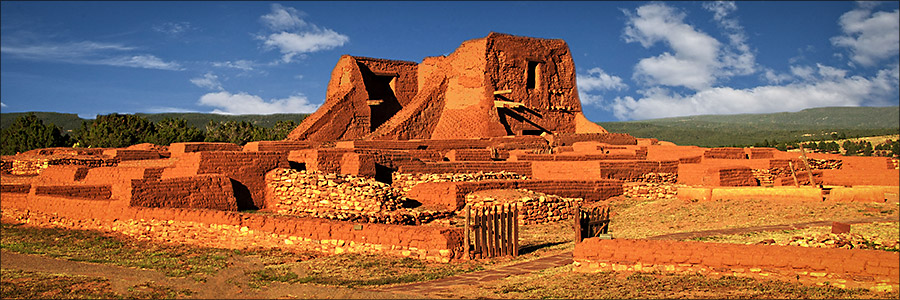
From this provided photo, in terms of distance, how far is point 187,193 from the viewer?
1722 centimetres

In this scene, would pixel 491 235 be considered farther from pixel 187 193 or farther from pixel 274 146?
pixel 274 146

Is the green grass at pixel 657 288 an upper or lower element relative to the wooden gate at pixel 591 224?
lower

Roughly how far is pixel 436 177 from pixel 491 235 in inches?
290

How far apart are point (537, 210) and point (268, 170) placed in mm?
6749

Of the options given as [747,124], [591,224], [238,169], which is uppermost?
[747,124]

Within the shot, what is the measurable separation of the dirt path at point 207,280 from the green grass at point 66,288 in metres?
0.16

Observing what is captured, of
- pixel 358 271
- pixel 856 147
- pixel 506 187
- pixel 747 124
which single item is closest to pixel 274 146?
pixel 506 187

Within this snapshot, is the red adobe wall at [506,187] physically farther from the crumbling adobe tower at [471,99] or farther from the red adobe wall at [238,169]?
the crumbling adobe tower at [471,99]

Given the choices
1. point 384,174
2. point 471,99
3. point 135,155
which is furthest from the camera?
point 471,99

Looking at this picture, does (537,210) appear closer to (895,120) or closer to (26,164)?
(26,164)

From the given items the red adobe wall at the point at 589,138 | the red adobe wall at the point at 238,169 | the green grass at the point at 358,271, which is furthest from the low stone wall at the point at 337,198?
the red adobe wall at the point at 589,138

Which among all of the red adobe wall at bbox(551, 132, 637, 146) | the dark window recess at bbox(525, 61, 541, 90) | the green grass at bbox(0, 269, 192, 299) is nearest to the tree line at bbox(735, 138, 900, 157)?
the red adobe wall at bbox(551, 132, 637, 146)

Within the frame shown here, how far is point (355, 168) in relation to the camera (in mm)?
19484

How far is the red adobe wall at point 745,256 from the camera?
8.93 m
